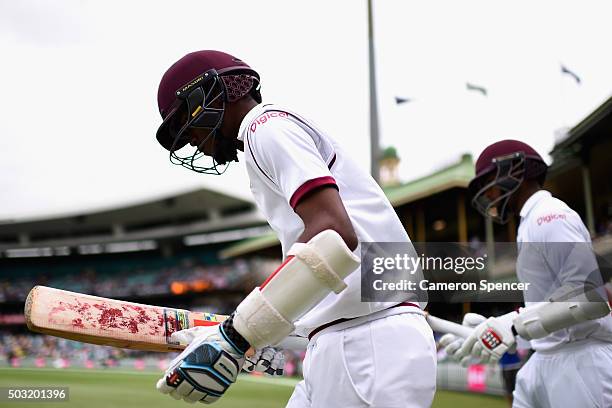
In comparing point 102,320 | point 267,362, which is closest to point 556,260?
point 267,362

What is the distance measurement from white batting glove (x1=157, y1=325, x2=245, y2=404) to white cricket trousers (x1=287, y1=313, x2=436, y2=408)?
1.22ft

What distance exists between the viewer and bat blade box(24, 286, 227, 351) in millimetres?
2244

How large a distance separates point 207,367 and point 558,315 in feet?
9.25

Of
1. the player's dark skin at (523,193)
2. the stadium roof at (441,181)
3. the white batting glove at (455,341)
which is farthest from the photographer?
the stadium roof at (441,181)

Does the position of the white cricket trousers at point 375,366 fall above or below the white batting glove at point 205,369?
below

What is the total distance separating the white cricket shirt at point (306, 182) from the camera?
77.7 inches

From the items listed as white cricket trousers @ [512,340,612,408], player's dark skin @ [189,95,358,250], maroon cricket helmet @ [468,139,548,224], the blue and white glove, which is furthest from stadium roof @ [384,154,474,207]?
the blue and white glove

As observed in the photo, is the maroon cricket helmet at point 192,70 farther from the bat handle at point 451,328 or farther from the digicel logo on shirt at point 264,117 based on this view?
the bat handle at point 451,328

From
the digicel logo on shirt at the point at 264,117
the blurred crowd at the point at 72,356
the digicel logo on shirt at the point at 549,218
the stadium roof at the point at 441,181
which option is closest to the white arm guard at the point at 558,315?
the digicel logo on shirt at the point at 549,218

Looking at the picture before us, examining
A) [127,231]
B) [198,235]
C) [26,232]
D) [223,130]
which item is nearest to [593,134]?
[223,130]

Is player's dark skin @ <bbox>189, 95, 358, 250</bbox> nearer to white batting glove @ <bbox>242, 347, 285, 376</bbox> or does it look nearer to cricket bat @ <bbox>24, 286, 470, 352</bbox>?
cricket bat @ <bbox>24, 286, 470, 352</bbox>

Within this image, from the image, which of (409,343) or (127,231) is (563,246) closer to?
(409,343)

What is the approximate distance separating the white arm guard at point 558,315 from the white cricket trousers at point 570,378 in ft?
0.88

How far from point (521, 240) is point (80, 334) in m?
3.30
